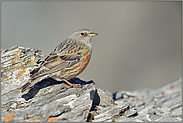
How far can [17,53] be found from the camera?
21.9 ft

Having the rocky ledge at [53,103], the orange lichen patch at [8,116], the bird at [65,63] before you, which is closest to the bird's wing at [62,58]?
the bird at [65,63]

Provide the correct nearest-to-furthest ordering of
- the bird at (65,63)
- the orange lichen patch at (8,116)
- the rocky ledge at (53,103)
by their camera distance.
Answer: the orange lichen patch at (8,116) < the rocky ledge at (53,103) < the bird at (65,63)

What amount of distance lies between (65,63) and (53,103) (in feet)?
5.08

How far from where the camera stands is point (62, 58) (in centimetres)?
609

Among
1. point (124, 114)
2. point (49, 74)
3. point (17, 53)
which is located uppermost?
point (17, 53)

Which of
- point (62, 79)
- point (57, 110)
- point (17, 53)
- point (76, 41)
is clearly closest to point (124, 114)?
point (57, 110)

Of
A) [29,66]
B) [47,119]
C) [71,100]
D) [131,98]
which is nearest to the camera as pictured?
[47,119]

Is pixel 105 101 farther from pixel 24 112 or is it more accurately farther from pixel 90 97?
pixel 24 112

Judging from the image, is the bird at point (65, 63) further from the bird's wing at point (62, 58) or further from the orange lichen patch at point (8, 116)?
the orange lichen patch at point (8, 116)

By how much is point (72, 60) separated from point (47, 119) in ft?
7.26

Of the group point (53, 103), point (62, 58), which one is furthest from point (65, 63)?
point (53, 103)

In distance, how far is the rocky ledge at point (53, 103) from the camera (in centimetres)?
457

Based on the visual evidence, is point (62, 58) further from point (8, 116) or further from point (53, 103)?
point (8, 116)

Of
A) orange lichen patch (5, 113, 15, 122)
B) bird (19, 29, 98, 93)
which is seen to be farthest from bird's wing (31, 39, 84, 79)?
orange lichen patch (5, 113, 15, 122)
